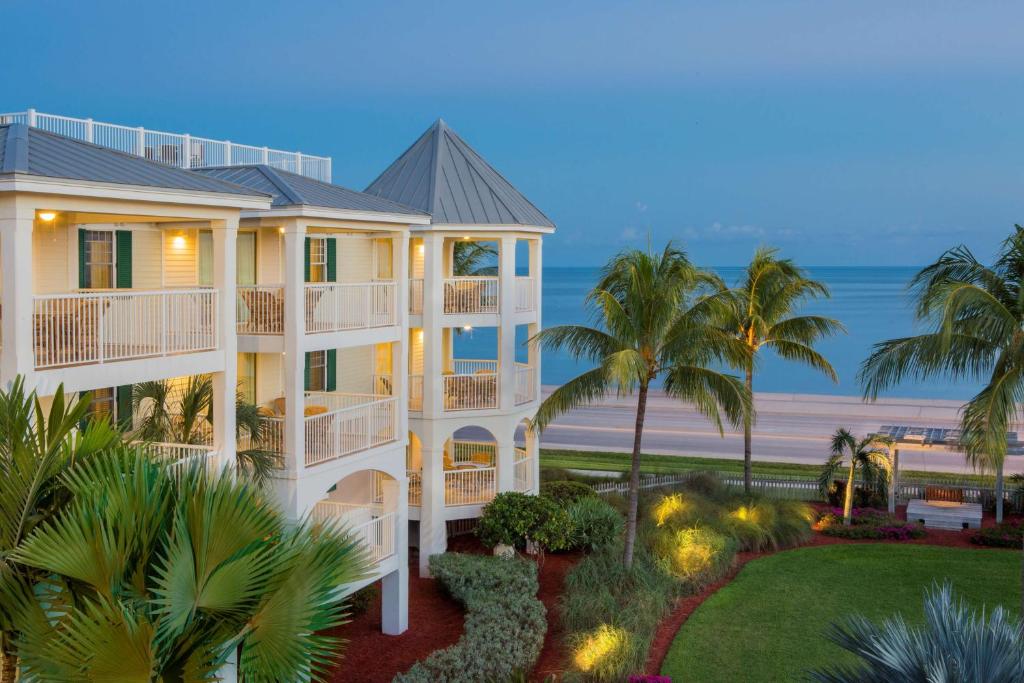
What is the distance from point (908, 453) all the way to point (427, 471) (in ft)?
92.8

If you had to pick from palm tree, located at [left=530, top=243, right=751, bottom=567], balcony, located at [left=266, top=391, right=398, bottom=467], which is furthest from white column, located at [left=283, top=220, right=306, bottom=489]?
palm tree, located at [left=530, top=243, right=751, bottom=567]

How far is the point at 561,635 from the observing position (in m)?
18.1

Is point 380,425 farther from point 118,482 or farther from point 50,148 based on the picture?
point 118,482

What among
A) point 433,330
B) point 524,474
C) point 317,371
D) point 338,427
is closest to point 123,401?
point 338,427

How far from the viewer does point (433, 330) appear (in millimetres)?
22406

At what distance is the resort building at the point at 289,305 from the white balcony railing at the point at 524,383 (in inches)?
2.8

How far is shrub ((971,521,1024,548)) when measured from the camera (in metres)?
24.3

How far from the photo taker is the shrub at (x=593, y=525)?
22.6m

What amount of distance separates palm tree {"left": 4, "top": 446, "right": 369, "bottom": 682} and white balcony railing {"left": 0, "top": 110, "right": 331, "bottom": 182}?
8.54 metres

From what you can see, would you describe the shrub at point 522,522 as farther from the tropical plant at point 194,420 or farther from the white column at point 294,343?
the tropical plant at point 194,420

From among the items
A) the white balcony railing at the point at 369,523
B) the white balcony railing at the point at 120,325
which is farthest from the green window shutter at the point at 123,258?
the white balcony railing at the point at 369,523

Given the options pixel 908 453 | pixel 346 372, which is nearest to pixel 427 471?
pixel 346 372

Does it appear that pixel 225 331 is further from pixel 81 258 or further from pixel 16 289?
pixel 16 289

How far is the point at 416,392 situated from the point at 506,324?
2569mm
